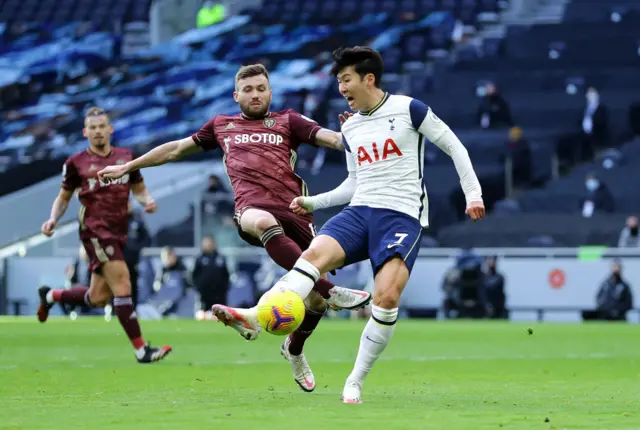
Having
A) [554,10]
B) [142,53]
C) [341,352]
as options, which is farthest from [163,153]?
[142,53]

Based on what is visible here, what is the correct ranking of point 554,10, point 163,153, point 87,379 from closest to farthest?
point 163,153
point 87,379
point 554,10

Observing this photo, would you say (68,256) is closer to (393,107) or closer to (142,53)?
(142,53)

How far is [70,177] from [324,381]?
3.93 m

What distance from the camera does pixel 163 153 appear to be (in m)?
10.1

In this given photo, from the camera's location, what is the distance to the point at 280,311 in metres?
8.01

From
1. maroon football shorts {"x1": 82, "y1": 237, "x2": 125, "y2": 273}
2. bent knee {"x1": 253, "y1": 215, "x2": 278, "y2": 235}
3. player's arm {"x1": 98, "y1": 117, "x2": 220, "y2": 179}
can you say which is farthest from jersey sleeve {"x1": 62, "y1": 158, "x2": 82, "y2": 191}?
bent knee {"x1": 253, "y1": 215, "x2": 278, "y2": 235}

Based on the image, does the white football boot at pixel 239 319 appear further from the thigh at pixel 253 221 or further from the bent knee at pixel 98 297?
the bent knee at pixel 98 297

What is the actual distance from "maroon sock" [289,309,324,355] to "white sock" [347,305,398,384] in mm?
1231

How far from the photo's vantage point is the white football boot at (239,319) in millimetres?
7875

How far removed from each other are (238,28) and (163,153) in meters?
33.9

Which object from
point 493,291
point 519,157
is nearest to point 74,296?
point 493,291

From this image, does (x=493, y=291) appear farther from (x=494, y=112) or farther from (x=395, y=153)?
(x=395, y=153)

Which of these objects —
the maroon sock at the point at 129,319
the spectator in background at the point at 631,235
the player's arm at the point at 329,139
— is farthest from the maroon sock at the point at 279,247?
the spectator in background at the point at 631,235

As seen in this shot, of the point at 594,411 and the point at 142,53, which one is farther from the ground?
the point at 594,411
